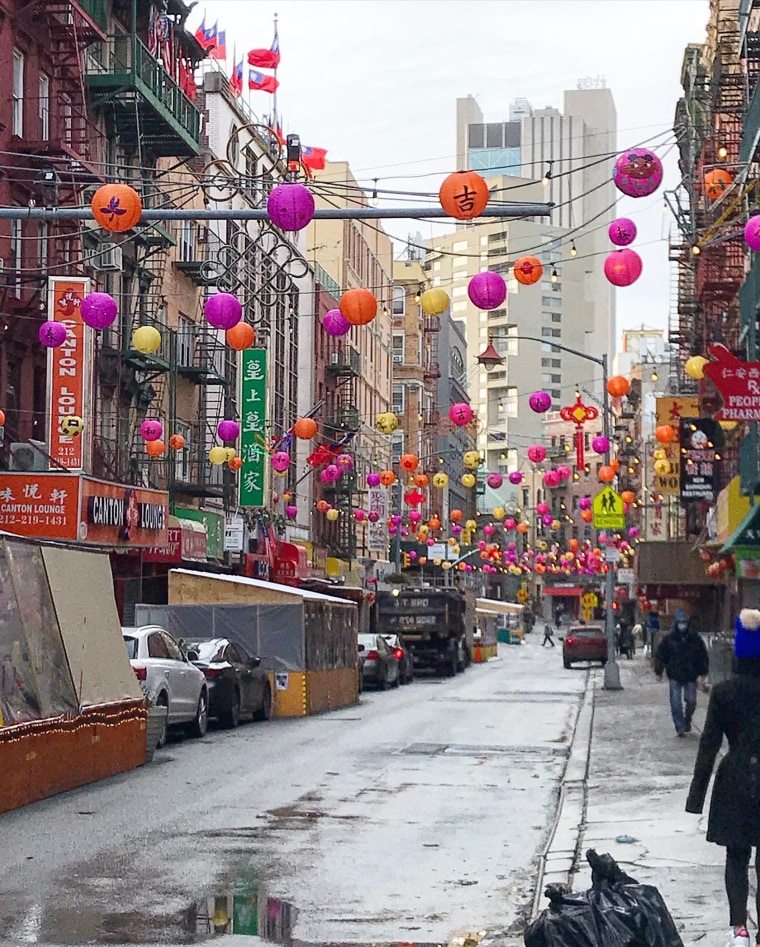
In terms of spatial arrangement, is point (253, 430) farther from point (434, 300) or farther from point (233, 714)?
point (434, 300)

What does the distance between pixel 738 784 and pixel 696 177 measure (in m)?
49.5

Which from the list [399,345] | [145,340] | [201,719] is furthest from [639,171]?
[399,345]

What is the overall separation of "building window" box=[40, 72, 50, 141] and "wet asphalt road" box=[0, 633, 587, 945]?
16955 millimetres

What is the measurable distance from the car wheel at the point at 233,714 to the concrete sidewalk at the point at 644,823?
17.4 feet

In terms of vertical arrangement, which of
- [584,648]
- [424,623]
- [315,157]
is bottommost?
[584,648]

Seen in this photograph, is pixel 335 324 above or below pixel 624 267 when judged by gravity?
Answer: above

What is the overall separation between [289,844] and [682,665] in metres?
12.1

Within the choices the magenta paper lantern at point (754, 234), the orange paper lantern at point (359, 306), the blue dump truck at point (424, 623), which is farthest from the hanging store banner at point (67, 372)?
the blue dump truck at point (424, 623)

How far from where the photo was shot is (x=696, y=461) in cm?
5000

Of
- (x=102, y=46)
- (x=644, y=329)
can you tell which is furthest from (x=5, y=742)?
(x=644, y=329)

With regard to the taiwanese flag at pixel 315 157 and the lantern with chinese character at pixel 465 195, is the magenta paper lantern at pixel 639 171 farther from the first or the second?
the taiwanese flag at pixel 315 157

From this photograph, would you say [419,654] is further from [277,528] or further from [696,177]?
[696,177]

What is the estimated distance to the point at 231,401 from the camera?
55.3m

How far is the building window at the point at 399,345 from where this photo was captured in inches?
4481
